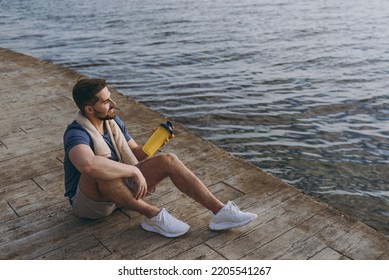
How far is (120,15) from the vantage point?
1017 inches

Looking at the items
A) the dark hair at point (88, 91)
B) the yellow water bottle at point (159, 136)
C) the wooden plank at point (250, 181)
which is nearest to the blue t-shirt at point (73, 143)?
the dark hair at point (88, 91)

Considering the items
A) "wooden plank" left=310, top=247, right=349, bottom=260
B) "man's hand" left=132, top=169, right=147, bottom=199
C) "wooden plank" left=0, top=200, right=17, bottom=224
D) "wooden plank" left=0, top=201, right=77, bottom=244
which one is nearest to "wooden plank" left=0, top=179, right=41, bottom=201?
"wooden plank" left=0, top=200, right=17, bottom=224

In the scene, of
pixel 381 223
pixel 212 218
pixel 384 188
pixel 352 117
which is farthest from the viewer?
pixel 352 117

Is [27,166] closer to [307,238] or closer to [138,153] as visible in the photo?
[138,153]

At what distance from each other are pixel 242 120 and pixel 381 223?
165 inches

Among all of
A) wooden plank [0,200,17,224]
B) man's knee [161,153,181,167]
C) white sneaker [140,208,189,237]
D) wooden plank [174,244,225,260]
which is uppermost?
man's knee [161,153,181,167]

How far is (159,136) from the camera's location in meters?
4.69

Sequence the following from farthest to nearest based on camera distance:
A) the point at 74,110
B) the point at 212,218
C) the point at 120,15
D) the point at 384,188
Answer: the point at 120,15, the point at 74,110, the point at 384,188, the point at 212,218

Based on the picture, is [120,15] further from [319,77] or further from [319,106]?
[319,106]

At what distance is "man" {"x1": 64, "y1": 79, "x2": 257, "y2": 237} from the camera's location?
14.0 feet

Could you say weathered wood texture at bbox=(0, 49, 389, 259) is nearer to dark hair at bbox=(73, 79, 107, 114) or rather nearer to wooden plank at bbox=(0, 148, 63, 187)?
wooden plank at bbox=(0, 148, 63, 187)

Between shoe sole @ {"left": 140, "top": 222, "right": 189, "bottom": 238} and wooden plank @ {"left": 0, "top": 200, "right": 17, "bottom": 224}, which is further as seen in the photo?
wooden plank @ {"left": 0, "top": 200, "right": 17, "bottom": 224}

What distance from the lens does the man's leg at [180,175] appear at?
4.59 metres

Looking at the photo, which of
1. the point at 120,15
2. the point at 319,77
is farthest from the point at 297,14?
the point at 319,77
